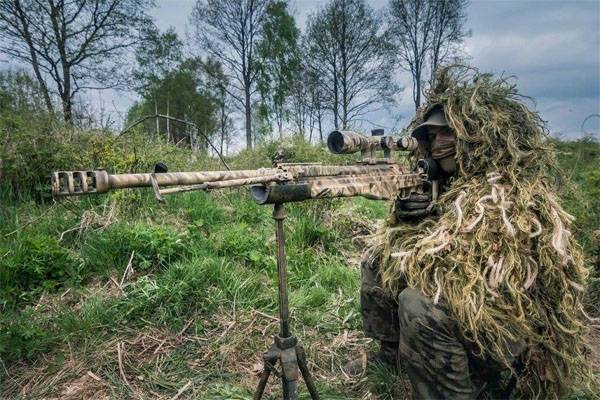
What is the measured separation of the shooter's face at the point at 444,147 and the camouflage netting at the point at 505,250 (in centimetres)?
11

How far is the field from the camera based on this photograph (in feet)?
9.11

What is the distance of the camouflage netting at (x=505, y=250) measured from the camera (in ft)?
6.53

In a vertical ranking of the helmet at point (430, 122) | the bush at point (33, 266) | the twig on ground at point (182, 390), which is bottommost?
the twig on ground at point (182, 390)

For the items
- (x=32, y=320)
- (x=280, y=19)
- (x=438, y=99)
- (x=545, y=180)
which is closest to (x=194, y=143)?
(x=32, y=320)

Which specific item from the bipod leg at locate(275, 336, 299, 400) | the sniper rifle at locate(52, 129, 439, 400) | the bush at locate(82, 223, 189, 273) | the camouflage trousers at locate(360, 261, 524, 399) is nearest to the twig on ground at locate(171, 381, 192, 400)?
the sniper rifle at locate(52, 129, 439, 400)

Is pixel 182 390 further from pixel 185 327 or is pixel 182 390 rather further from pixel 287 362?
pixel 287 362

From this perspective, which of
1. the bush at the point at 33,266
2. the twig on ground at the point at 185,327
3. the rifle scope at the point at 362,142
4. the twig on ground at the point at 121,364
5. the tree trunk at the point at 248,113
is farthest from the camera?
the tree trunk at the point at 248,113

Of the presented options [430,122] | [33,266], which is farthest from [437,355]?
[33,266]

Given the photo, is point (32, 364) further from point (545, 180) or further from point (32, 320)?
point (545, 180)

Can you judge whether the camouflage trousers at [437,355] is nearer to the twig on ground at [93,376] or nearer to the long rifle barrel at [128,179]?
the long rifle barrel at [128,179]

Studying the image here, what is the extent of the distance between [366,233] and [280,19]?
66.9ft

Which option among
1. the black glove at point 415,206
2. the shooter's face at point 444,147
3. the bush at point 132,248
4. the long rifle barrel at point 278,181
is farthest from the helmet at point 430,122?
the bush at point 132,248

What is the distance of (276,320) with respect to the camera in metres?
3.32

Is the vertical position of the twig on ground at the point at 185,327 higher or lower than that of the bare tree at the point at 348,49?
lower
